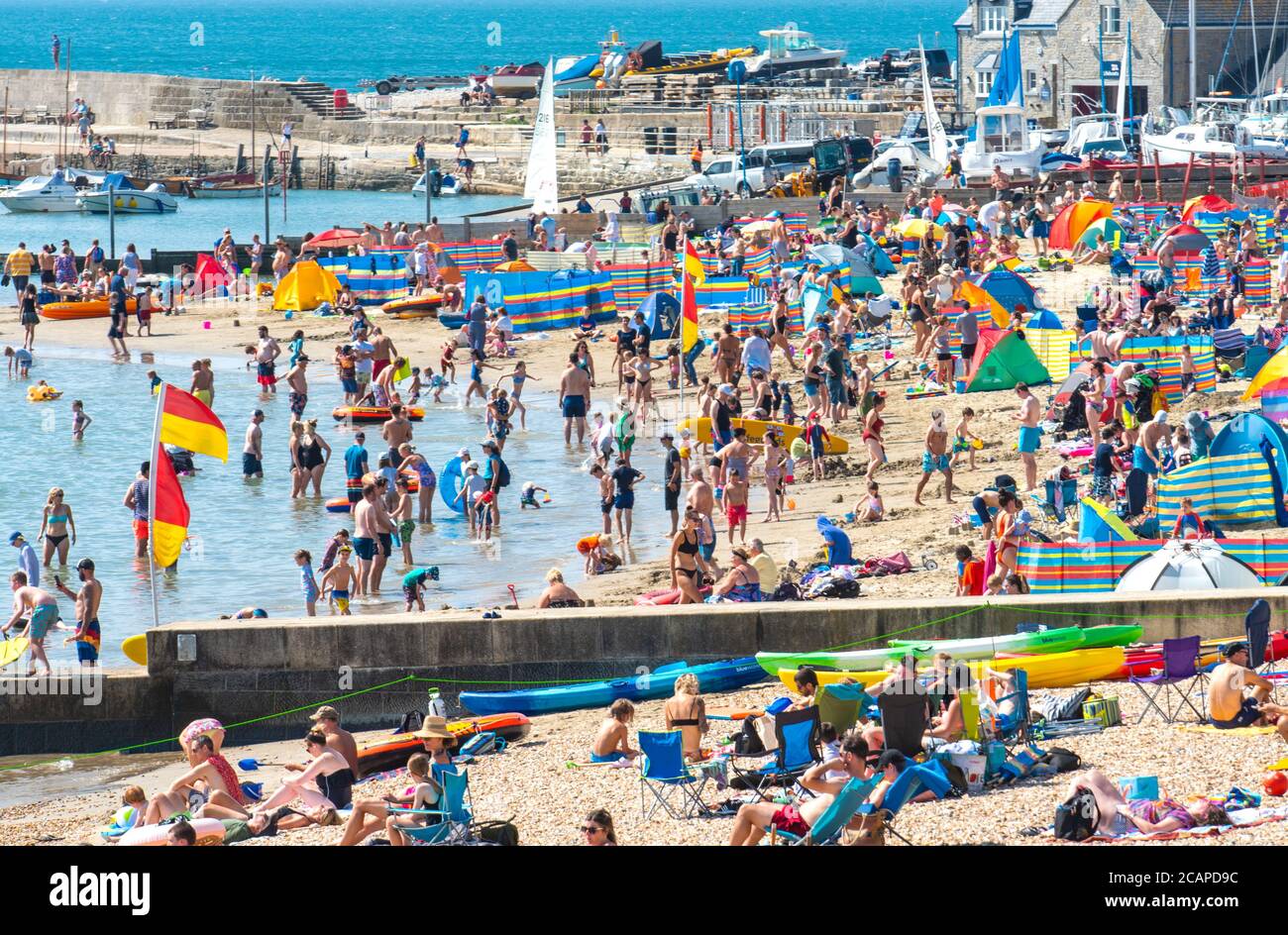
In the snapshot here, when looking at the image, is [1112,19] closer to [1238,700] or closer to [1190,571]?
[1190,571]

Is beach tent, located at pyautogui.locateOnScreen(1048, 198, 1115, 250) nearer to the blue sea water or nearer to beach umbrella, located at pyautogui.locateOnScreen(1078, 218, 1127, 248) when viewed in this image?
beach umbrella, located at pyautogui.locateOnScreen(1078, 218, 1127, 248)

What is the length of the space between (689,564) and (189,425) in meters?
4.10

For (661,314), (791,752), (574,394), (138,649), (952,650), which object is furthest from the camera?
(661,314)

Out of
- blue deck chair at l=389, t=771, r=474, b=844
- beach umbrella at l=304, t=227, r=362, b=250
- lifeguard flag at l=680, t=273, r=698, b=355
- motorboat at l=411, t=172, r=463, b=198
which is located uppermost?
motorboat at l=411, t=172, r=463, b=198

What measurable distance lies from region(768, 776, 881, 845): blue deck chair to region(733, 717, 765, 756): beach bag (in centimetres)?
206

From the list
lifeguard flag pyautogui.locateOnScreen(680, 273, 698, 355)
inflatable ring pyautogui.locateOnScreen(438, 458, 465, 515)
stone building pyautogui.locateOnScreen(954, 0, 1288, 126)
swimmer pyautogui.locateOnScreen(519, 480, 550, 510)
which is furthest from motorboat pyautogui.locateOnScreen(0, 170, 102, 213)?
inflatable ring pyautogui.locateOnScreen(438, 458, 465, 515)

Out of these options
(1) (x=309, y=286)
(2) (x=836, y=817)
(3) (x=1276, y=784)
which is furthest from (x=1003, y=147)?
(2) (x=836, y=817)

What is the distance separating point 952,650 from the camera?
12.1 metres

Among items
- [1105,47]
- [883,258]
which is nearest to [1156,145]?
[1105,47]

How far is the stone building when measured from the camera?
47781 millimetres

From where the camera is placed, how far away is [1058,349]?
2234 centimetres

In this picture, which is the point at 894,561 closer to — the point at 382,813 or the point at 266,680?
the point at 266,680

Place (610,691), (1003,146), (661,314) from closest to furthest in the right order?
(610,691) < (661,314) < (1003,146)

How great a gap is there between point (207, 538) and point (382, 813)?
10.5 metres
